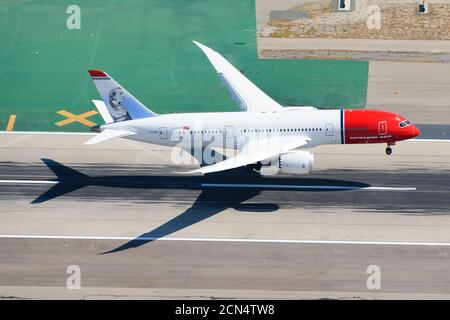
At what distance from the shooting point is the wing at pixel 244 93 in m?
75.1

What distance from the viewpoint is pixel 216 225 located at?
64938mm

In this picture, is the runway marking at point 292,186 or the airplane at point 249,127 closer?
the airplane at point 249,127

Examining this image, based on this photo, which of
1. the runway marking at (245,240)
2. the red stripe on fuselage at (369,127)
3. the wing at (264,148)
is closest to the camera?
the runway marking at (245,240)

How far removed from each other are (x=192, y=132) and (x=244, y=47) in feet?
77.8

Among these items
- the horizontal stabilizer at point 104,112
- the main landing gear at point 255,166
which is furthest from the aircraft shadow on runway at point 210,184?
the horizontal stabilizer at point 104,112

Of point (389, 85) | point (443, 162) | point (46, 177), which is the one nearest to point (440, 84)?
point (389, 85)

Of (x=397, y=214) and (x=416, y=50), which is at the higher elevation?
(x=416, y=50)

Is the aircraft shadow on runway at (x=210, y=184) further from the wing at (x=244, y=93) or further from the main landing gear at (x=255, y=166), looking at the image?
the wing at (x=244, y=93)

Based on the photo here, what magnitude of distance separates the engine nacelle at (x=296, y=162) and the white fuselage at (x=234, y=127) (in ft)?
9.46

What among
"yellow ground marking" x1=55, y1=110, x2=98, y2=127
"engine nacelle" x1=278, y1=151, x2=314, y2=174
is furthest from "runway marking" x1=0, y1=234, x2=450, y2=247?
"yellow ground marking" x1=55, y1=110, x2=98, y2=127

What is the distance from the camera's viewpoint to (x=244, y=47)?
92250 mm

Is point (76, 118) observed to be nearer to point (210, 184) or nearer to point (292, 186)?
point (210, 184)

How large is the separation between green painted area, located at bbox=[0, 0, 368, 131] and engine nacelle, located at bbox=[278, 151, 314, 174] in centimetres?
1682

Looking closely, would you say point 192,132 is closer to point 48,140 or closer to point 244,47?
point 48,140
